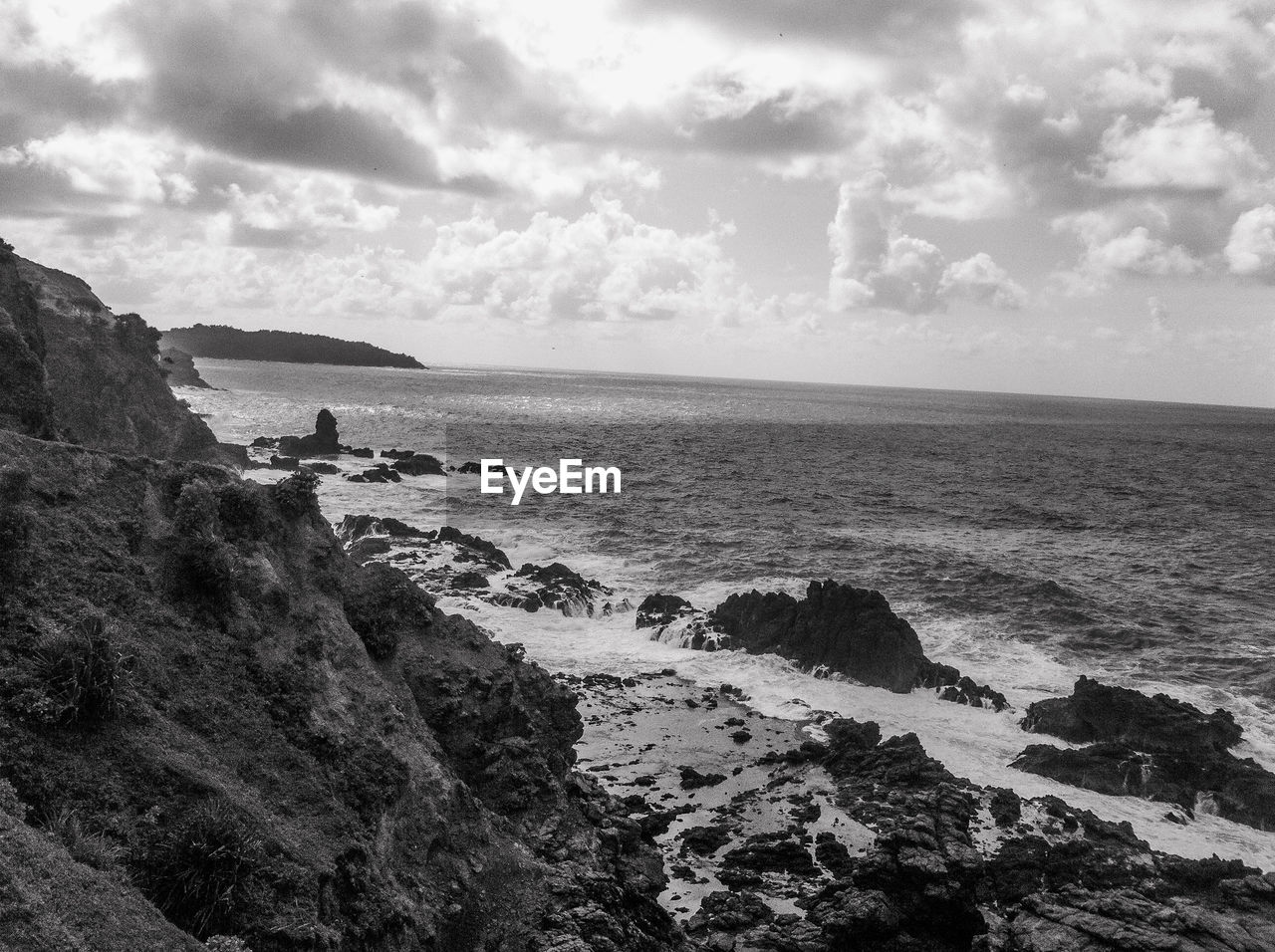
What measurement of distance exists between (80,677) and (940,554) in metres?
47.5

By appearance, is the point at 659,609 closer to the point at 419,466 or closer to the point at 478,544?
the point at 478,544

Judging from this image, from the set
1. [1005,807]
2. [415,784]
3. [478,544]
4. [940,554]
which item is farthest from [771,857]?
[940,554]

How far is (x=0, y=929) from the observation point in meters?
7.55

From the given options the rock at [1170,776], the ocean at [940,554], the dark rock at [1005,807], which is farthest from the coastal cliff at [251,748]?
the ocean at [940,554]

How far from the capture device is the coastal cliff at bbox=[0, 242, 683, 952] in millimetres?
10086

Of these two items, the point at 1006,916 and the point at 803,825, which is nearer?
the point at 1006,916

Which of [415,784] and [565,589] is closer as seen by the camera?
[415,784]

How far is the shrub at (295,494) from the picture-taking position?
17719 mm

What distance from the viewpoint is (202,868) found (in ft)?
33.7

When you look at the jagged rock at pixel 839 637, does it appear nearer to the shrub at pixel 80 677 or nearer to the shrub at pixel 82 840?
the shrub at pixel 80 677

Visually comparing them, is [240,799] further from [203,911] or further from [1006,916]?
[1006,916]

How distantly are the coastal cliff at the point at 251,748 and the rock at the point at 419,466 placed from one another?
54372 millimetres

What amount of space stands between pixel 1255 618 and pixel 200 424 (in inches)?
2546

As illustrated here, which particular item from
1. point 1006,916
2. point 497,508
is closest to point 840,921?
point 1006,916
